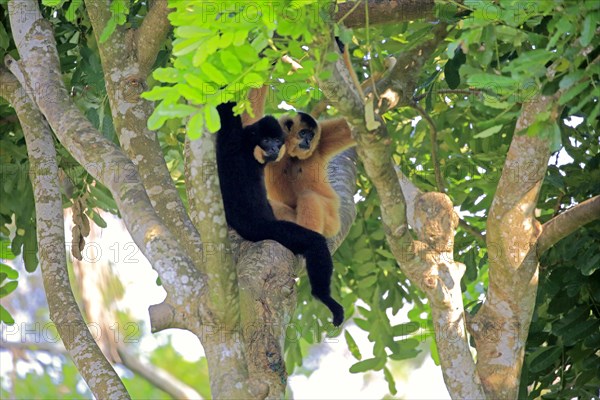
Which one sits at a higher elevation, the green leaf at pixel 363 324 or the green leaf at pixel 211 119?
the green leaf at pixel 211 119

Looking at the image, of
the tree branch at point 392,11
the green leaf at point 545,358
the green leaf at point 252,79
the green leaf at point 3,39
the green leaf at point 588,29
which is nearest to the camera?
the green leaf at point 588,29

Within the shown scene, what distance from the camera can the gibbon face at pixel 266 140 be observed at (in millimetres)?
6566

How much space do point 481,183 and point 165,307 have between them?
138 inches

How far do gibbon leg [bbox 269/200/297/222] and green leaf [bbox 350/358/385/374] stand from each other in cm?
140

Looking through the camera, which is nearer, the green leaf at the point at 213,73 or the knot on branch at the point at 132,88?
the green leaf at the point at 213,73

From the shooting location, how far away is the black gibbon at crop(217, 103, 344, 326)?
6266 millimetres

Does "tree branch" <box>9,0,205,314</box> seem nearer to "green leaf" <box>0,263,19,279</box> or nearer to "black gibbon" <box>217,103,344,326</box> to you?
"black gibbon" <box>217,103,344,326</box>

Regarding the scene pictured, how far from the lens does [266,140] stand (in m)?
6.58

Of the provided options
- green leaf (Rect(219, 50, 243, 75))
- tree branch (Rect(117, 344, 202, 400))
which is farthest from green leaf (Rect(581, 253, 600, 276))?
tree branch (Rect(117, 344, 202, 400))

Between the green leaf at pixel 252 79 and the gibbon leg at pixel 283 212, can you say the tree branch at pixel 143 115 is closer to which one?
the green leaf at pixel 252 79

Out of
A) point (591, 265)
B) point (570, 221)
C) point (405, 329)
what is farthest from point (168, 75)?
point (405, 329)

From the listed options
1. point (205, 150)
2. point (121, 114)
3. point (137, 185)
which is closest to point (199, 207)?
point (205, 150)

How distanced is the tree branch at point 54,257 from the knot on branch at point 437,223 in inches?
73.2

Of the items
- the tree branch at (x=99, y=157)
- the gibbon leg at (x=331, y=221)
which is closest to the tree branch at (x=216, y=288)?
the tree branch at (x=99, y=157)
